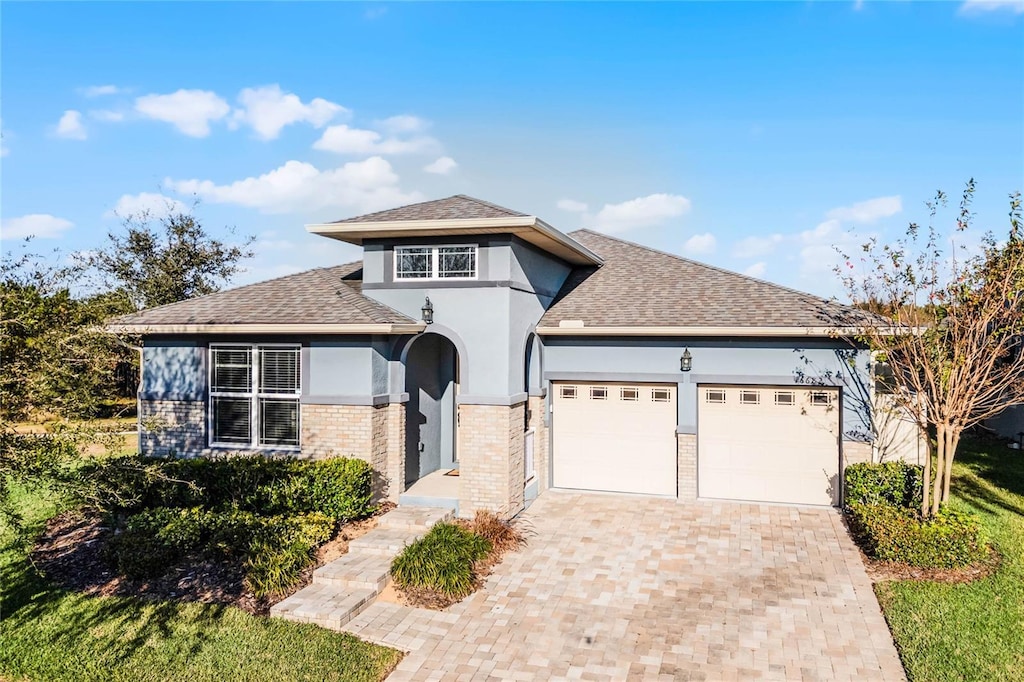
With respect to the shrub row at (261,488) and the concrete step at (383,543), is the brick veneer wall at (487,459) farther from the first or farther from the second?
the shrub row at (261,488)

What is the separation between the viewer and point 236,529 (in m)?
9.45

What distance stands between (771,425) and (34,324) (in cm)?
1200

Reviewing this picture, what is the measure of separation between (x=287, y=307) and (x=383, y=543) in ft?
16.9

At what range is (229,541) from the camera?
9.23m

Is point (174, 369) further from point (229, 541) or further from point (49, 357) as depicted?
point (49, 357)

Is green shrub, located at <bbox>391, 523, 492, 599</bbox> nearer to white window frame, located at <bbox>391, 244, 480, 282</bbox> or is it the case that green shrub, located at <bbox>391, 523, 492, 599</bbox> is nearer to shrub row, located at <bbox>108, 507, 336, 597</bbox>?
shrub row, located at <bbox>108, 507, 336, 597</bbox>

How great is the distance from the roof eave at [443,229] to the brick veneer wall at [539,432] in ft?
11.0

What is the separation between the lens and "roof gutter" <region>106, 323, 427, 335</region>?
1111cm

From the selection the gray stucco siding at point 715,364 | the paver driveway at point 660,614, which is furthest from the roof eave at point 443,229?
the paver driveway at point 660,614

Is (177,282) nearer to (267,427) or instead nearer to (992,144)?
(267,427)

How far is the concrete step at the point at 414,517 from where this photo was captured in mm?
10677

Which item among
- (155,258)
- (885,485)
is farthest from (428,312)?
(155,258)

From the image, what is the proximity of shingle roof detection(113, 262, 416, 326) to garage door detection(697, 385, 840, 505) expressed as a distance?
660cm

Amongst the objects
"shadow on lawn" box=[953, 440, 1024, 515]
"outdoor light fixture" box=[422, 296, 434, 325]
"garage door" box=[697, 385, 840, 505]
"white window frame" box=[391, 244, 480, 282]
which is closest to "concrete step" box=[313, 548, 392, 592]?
"outdoor light fixture" box=[422, 296, 434, 325]
